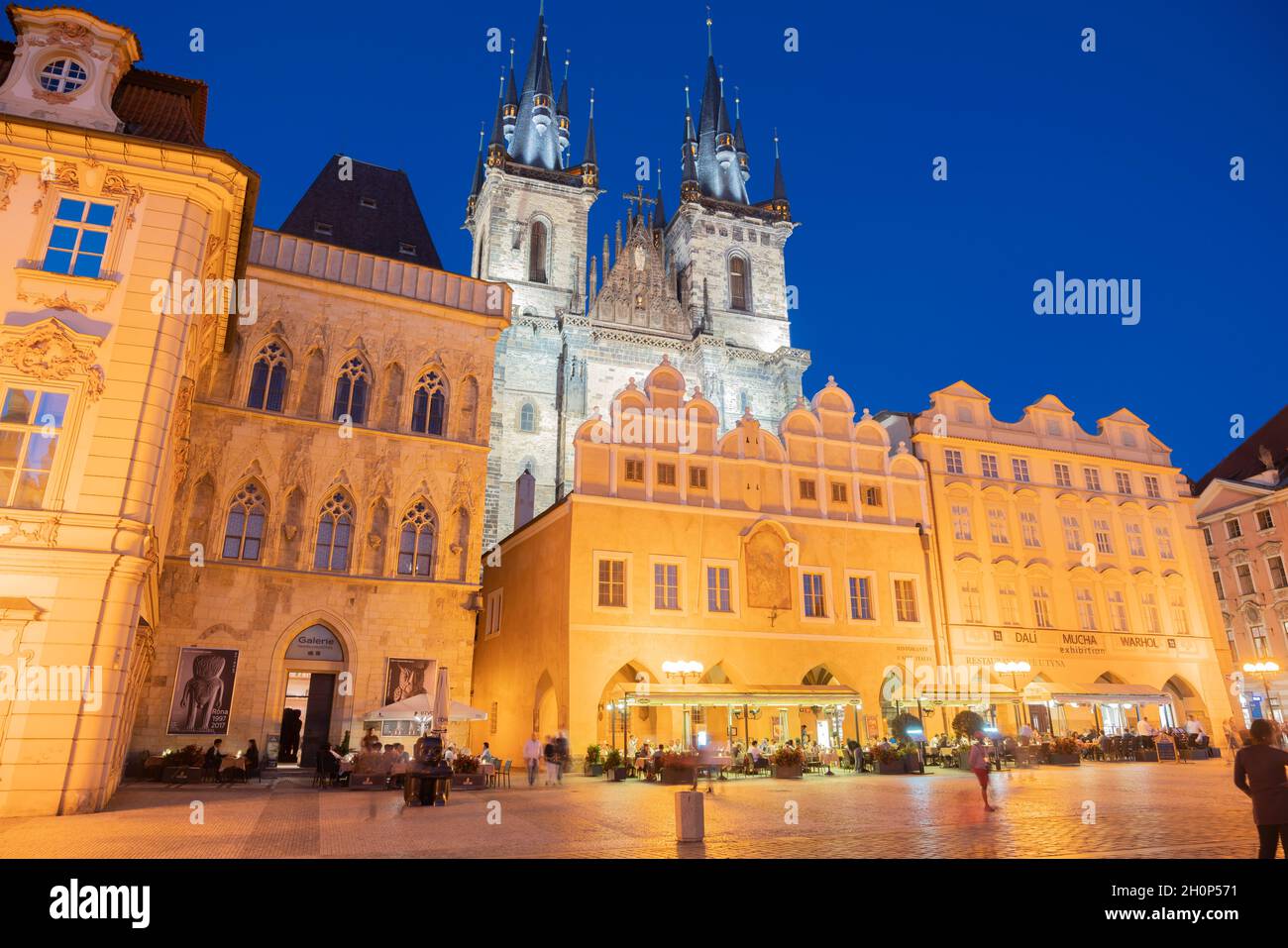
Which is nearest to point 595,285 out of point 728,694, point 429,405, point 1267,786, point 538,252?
point 538,252

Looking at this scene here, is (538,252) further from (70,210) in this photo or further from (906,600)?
(70,210)

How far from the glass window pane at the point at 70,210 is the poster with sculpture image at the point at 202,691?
1186 centimetres

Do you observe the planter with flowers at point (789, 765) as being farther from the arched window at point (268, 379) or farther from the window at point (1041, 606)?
the arched window at point (268, 379)

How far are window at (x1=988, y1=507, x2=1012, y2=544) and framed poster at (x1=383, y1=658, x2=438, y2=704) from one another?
23.9 metres

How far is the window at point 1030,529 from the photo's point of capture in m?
36.3

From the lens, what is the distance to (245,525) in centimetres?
2480

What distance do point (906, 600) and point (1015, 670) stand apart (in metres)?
4.82

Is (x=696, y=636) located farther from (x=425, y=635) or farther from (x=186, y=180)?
(x=186, y=180)

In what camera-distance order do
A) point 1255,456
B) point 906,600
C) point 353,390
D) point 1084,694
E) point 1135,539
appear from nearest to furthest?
point 353,390 → point 1084,694 → point 906,600 → point 1135,539 → point 1255,456

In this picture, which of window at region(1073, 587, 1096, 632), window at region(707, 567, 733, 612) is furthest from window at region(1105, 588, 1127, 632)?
window at region(707, 567, 733, 612)

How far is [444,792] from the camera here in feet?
57.7
